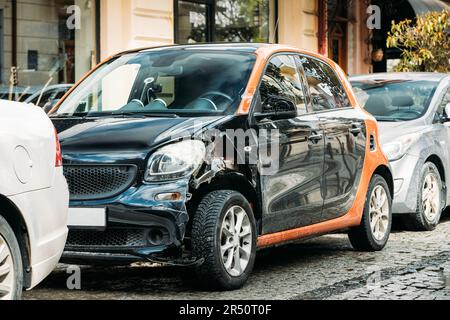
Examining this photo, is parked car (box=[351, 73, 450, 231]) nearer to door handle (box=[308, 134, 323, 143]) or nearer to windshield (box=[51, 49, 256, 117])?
door handle (box=[308, 134, 323, 143])

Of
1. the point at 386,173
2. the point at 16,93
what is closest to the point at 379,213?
the point at 386,173

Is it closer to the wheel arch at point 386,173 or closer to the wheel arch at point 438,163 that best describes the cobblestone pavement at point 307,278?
the wheel arch at point 386,173

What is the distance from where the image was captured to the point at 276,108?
281 inches

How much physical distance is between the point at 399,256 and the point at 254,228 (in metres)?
2.05

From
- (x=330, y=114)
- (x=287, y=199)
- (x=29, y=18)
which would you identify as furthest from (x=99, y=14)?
(x=287, y=199)

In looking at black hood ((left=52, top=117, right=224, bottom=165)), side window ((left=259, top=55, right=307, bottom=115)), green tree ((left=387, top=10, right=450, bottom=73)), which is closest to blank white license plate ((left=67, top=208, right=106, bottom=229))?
black hood ((left=52, top=117, right=224, bottom=165))

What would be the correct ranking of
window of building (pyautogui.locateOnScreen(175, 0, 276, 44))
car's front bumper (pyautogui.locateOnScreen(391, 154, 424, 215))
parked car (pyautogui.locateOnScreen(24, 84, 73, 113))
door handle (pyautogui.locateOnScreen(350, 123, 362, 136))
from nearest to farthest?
door handle (pyautogui.locateOnScreen(350, 123, 362, 136)) → car's front bumper (pyautogui.locateOnScreen(391, 154, 424, 215)) → parked car (pyautogui.locateOnScreen(24, 84, 73, 113)) → window of building (pyautogui.locateOnScreen(175, 0, 276, 44))

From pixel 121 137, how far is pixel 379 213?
122 inches

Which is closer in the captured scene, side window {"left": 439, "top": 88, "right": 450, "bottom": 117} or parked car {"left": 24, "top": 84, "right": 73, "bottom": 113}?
side window {"left": 439, "top": 88, "right": 450, "bottom": 117}

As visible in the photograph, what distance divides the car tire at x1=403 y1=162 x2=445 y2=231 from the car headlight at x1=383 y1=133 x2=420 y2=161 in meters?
0.33

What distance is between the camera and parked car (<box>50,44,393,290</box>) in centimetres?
622

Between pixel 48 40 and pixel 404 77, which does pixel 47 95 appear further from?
pixel 404 77

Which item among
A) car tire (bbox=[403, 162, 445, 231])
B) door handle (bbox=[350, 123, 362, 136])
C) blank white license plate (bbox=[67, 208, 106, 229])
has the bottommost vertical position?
car tire (bbox=[403, 162, 445, 231])
